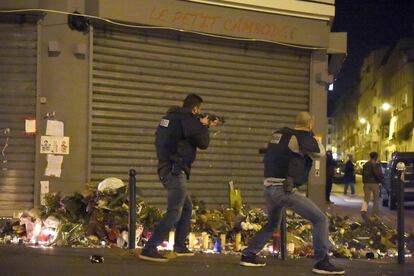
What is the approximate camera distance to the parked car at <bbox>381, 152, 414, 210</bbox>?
64.4ft

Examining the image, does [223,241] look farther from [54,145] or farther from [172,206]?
[54,145]

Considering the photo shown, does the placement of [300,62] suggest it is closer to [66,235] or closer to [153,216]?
[153,216]

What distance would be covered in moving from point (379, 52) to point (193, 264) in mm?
75211

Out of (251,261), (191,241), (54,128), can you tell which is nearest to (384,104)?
(54,128)

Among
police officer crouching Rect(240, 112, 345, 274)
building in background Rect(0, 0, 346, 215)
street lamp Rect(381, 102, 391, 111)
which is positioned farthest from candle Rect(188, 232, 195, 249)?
street lamp Rect(381, 102, 391, 111)

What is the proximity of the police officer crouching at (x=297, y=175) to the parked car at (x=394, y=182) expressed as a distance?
12.8 m

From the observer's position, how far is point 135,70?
11.6 meters

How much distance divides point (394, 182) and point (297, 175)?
530 inches

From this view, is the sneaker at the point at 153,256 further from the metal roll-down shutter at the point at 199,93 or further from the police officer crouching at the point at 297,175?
the metal roll-down shutter at the point at 199,93

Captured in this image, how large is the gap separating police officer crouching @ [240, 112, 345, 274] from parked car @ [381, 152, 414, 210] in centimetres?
1283

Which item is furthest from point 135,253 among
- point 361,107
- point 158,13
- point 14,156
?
point 361,107

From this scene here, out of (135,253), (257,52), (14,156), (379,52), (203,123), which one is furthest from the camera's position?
(379,52)

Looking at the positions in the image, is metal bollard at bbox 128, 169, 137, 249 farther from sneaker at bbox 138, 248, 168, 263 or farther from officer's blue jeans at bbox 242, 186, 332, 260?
officer's blue jeans at bbox 242, 186, 332, 260

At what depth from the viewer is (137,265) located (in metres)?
7.29
